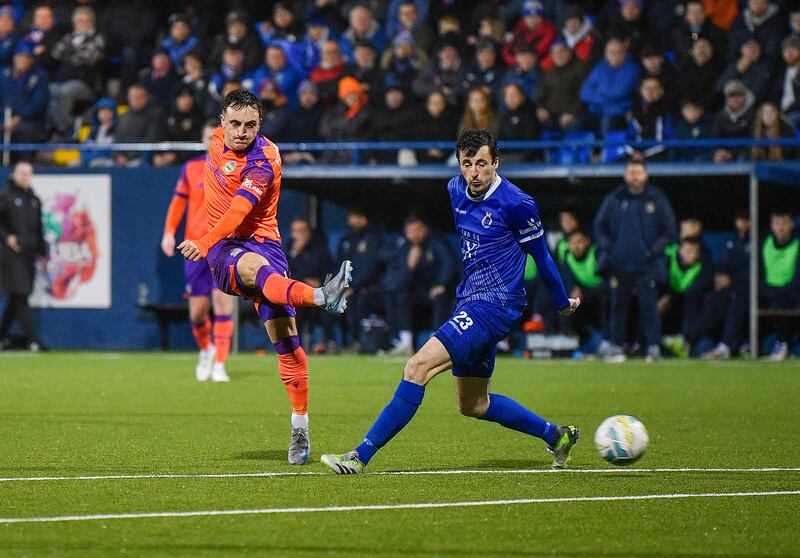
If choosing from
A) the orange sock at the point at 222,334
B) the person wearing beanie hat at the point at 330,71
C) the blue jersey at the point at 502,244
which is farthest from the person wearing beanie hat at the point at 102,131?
the blue jersey at the point at 502,244

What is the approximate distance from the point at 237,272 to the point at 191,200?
646cm

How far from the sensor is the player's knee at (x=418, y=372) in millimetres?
7555

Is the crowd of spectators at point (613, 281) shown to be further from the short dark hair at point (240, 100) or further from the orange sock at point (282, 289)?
the orange sock at point (282, 289)

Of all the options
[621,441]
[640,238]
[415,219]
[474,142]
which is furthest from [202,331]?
[621,441]

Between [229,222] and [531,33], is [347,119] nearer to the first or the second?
[531,33]

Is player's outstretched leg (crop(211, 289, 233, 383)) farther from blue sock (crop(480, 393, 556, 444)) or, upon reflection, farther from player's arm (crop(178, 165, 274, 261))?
blue sock (crop(480, 393, 556, 444))

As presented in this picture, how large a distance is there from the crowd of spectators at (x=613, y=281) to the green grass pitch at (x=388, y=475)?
3.97 metres

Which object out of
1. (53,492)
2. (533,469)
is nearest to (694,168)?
(533,469)

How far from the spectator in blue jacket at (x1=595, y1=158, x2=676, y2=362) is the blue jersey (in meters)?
10.3

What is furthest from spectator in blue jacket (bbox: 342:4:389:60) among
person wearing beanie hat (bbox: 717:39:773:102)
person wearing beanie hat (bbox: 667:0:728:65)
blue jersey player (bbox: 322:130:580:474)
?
blue jersey player (bbox: 322:130:580:474)

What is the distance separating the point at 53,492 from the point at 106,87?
18.1m

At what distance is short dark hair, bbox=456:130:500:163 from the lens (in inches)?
307

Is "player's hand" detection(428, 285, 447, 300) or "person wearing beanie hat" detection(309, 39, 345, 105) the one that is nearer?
"player's hand" detection(428, 285, 447, 300)

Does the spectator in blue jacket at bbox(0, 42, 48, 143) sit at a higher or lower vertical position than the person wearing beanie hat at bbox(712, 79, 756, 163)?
higher
